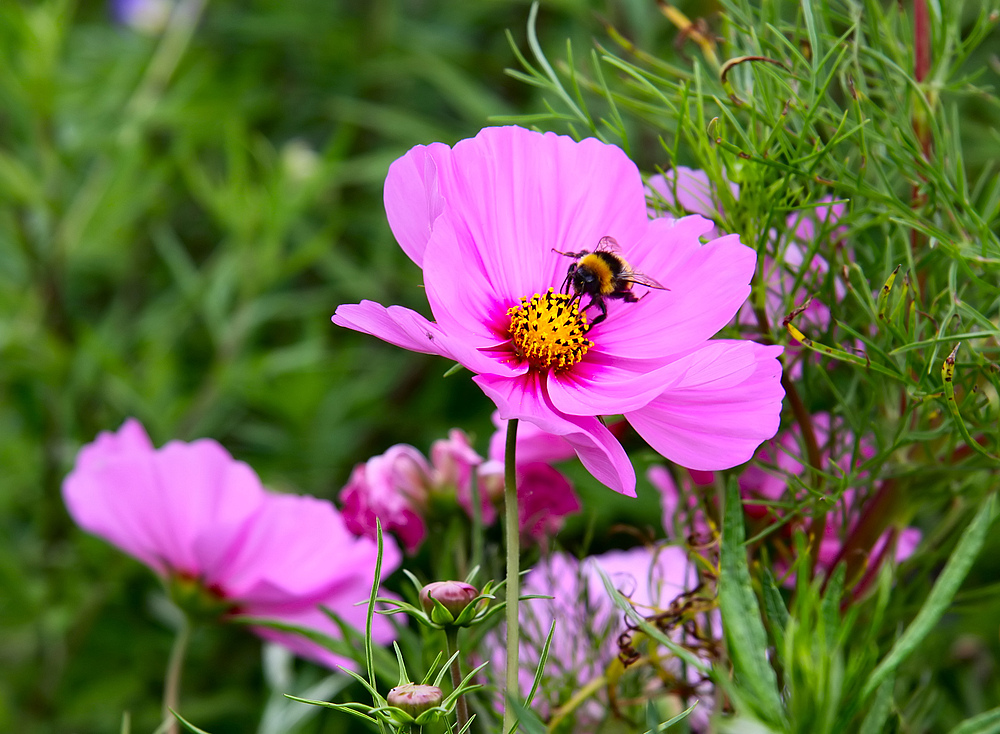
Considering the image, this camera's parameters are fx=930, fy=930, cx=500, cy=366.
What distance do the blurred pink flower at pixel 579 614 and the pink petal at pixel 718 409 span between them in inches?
2.5

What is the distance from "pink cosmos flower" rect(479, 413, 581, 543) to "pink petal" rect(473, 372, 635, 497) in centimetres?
2

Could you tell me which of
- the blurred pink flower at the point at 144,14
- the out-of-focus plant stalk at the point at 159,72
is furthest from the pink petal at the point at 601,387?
the blurred pink flower at the point at 144,14

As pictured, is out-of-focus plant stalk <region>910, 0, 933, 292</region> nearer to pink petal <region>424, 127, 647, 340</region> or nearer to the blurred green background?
pink petal <region>424, 127, 647, 340</region>

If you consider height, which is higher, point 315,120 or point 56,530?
point 315,120

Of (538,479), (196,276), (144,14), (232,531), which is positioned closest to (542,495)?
(538,479)

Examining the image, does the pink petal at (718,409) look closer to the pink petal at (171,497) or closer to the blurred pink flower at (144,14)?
the pink petal at (171,497)

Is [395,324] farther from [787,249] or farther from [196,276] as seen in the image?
[196,276]

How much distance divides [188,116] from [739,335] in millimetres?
595

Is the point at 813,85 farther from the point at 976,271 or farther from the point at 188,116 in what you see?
the point at 188,116

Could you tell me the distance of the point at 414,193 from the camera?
20 centimetres

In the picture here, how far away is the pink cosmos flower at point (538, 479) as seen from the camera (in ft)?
0.78

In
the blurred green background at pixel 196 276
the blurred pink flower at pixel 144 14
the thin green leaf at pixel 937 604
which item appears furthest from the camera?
the blurred pink flower at pixel 144 14

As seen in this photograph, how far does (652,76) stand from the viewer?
0.26m

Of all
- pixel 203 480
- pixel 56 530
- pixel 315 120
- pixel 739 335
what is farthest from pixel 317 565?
pixel 315 120
